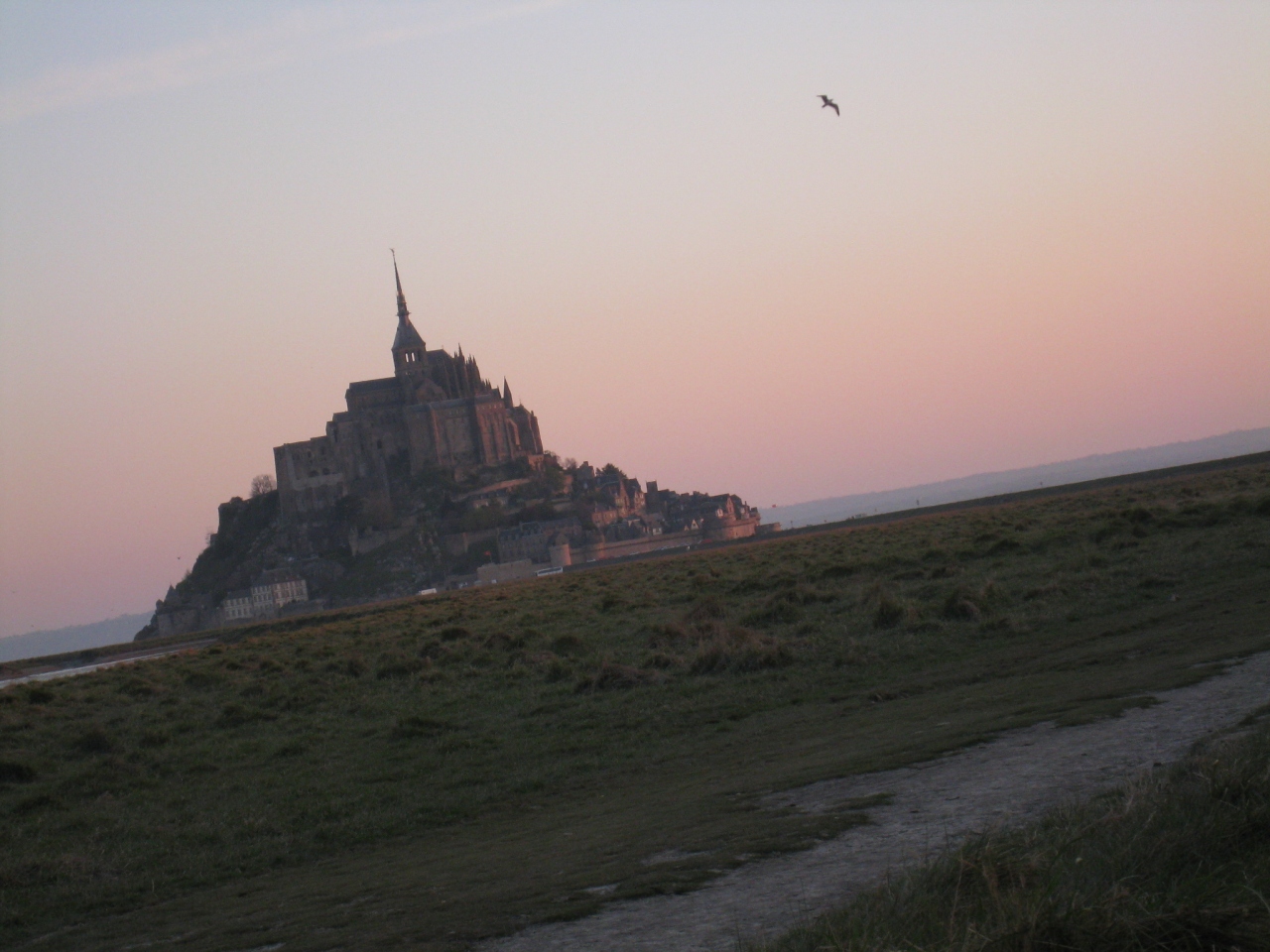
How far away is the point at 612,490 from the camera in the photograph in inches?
5207

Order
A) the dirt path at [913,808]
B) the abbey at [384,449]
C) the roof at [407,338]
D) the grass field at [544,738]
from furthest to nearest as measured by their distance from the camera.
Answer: the roof at [407,338] < the abbey at [384,449] < the grass field at [544,738] < the dirt path at [913,808]

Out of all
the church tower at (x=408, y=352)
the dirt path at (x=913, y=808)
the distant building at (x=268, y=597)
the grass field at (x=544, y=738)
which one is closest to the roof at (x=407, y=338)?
the church tower at (x=408, y=352)

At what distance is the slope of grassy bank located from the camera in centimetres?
392

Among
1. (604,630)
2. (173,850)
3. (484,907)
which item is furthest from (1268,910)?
(604,630)

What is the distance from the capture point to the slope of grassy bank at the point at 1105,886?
12.8ft

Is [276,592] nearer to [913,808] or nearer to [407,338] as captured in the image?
[407,338]

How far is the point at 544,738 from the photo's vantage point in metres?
13.9

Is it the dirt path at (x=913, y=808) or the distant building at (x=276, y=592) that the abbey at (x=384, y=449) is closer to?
the distant building at (x=276, y=592)

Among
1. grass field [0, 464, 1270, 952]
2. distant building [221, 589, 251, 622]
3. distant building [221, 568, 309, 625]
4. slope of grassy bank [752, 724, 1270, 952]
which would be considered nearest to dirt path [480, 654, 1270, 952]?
grass field [0, 464, 1270, 952]

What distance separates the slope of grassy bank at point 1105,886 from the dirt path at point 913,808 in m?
0.61

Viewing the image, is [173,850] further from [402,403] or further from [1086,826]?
[402,403]

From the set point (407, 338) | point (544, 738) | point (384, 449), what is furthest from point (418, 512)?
point (544, 738)

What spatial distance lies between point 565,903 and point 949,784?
2.61 metres

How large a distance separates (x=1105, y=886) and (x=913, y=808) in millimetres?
2675
